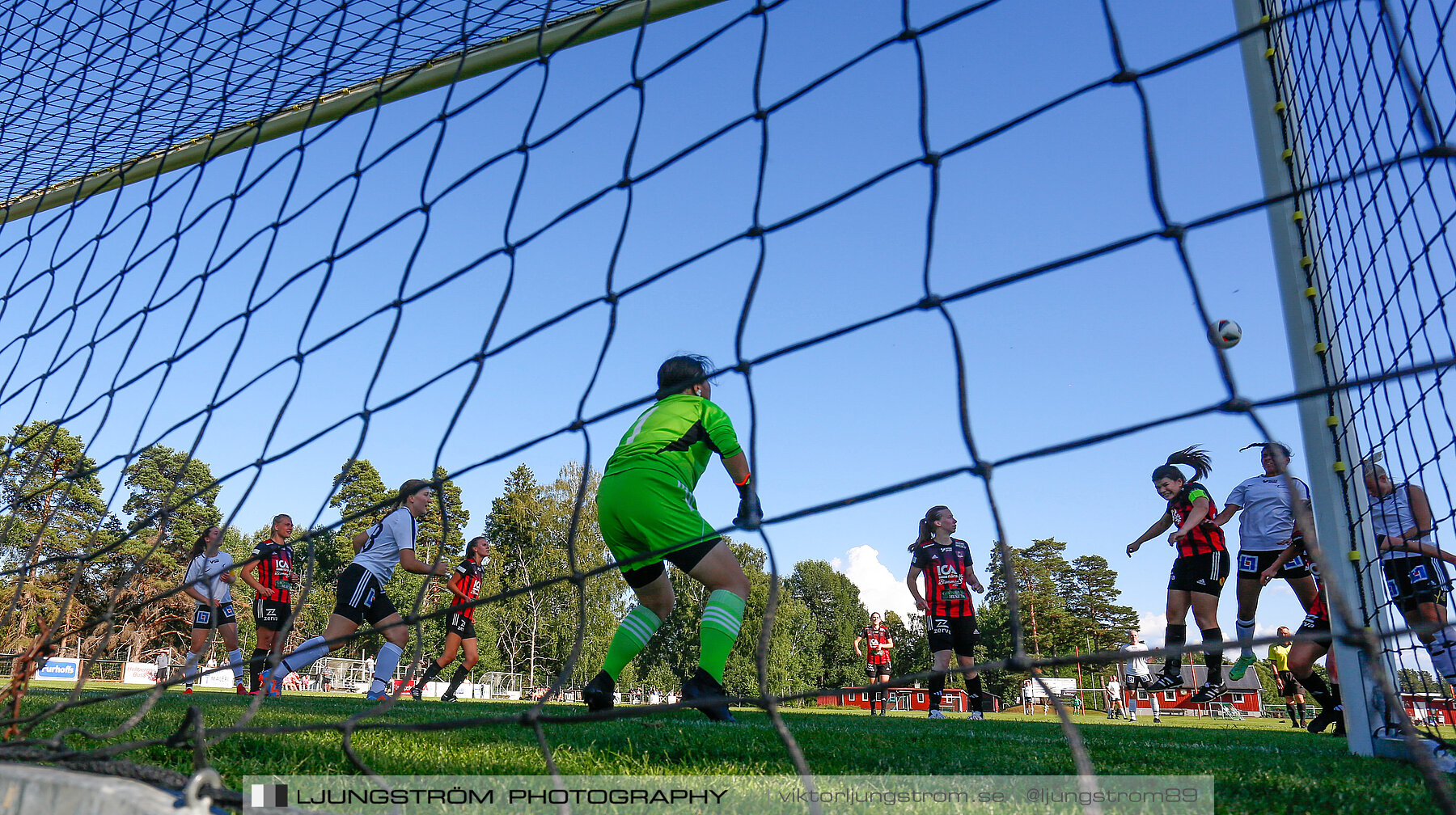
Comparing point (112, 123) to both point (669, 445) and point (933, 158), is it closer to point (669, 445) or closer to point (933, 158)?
point (669, 445)

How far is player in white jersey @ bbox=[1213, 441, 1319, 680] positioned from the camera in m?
5.09

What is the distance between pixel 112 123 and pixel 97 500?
3218 centimetres

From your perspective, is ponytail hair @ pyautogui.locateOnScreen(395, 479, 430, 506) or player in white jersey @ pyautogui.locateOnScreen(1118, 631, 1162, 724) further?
player in white jersey @ pyautogui.locateOnScreen(1118, 631, 1162, 724)

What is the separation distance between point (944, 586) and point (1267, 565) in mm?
2296

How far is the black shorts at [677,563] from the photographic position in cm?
326

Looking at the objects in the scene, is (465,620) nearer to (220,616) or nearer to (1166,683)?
(220,616)

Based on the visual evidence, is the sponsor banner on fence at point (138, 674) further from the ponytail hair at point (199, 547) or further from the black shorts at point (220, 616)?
the ponytail hair at point (199, 547)

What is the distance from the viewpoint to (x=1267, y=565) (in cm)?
526

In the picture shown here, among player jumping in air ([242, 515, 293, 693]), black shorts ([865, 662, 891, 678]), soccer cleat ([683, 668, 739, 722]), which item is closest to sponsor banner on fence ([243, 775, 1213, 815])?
soccer cleat ([683, 668, 739, 722])

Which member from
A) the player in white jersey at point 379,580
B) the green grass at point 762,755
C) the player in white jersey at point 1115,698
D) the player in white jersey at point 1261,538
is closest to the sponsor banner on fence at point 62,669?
the player in white jersey at point 379,580

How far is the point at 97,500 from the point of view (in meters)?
30.9

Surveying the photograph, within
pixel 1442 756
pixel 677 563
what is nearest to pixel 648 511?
pixel 677 563

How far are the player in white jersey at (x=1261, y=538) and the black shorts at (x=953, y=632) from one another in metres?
1.86

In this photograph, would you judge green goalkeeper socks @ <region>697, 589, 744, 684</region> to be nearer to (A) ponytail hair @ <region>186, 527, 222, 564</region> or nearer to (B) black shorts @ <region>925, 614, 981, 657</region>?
(A) ponytail hair @ <region>186, 527, 222, 564</region>
